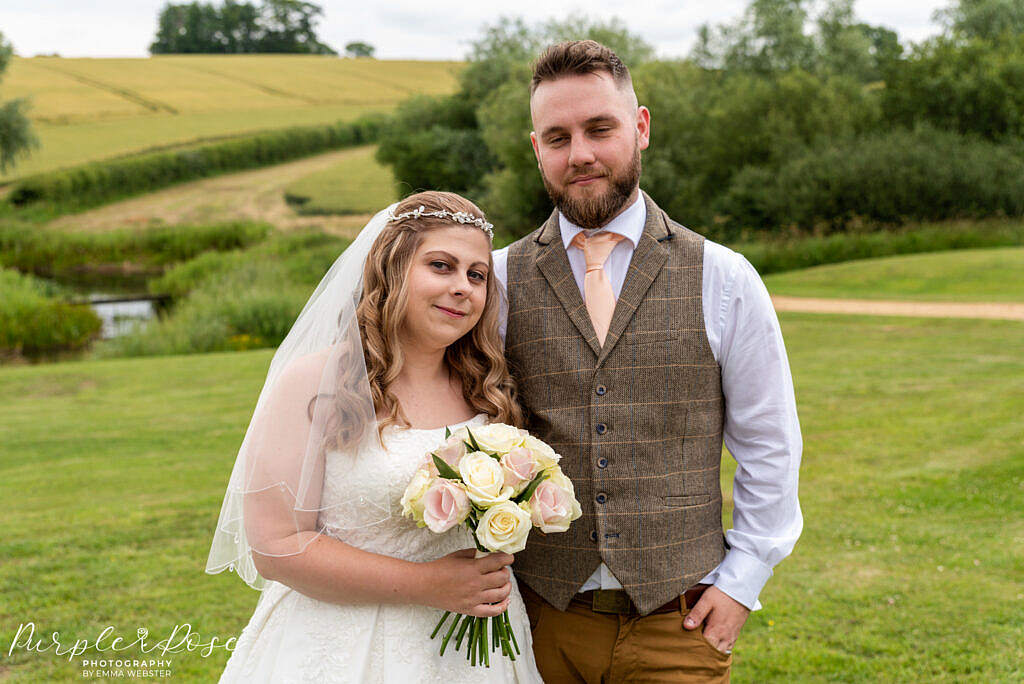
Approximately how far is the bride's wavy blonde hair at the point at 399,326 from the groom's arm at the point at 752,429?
0.72m

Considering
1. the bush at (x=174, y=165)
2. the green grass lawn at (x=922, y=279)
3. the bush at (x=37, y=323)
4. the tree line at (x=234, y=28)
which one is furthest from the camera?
the tree line at (x=234, y=28)

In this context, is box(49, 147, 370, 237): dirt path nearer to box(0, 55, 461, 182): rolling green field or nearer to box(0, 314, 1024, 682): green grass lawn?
box(0, 55, 461, 182): rolling green field

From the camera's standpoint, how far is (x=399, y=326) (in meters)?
2.71

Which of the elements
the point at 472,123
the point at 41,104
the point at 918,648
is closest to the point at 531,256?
the point at 918,648

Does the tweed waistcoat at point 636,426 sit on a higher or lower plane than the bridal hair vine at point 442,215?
lower

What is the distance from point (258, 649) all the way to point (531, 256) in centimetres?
162

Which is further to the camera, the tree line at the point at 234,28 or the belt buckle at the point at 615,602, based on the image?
the tree line at the point at 234,28

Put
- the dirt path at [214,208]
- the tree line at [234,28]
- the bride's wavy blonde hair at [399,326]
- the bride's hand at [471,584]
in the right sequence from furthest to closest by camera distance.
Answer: the tree line at [234,28] < the dirt path at [214,208] < the bride's wavy blonde hair at [399,326] < the bride's hand at [471,584]

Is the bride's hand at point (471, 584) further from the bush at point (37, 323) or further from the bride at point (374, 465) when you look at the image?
the bush at point (37, 323)

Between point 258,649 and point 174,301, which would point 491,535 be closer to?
point 258,649

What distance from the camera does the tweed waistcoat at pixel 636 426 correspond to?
257cm

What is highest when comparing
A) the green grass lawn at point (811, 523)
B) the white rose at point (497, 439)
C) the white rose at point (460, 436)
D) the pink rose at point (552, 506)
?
the white rose at point (497, 439)

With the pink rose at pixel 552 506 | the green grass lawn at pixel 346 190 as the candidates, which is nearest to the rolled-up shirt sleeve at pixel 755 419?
the pink rose at pixel 552 506

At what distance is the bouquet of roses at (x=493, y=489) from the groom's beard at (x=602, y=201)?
0.83 metres
